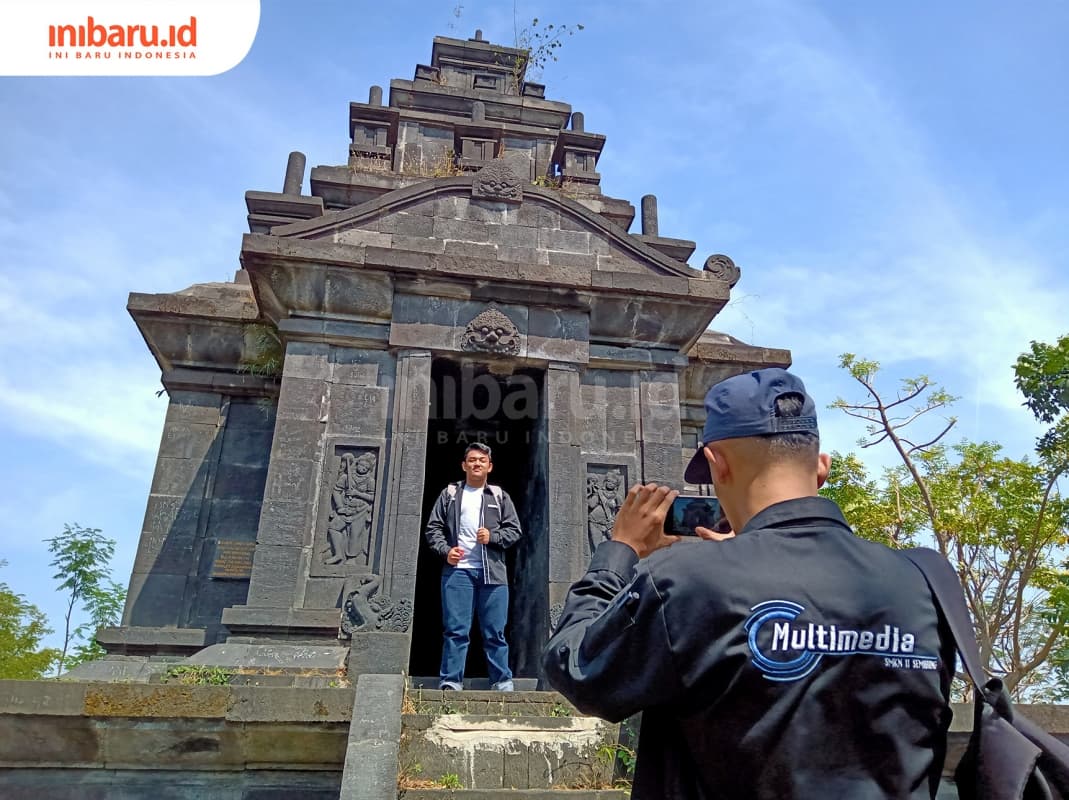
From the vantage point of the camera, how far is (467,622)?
7285mm

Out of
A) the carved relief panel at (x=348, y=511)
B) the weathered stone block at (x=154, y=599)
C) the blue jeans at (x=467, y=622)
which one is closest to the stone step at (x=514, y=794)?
the blue jeans at (x=467, y=622)

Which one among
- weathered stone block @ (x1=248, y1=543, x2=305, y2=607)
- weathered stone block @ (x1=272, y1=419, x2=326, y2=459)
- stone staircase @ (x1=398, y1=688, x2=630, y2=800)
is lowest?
stone staircase @ (x1=398, y1=688, x2=630, y2=800)

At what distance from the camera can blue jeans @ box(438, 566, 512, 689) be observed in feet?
23.1

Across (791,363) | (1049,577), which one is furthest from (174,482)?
(1049,577)

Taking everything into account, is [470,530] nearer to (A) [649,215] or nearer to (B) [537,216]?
(B) [537,216]

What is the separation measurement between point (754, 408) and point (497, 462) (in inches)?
419

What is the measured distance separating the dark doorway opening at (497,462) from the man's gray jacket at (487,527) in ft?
3.79

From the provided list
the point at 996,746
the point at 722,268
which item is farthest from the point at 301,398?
the point at 996,746

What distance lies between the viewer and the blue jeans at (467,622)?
23.1 feet

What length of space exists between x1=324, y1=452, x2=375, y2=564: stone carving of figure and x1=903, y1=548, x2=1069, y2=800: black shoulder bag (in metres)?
7.12

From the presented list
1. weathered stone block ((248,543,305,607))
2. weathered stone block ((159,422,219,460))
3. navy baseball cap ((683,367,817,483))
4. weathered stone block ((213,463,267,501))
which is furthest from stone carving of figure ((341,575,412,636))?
Answer: navy baseball cap ((683,367,817,483))

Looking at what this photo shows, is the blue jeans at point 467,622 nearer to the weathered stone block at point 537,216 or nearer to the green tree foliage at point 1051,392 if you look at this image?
the weathered stone block at point 537,216

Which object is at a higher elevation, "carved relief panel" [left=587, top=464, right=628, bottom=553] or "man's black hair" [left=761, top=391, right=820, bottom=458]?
"carved relief panel" [left=587, top=464, right=628, bottom=553]

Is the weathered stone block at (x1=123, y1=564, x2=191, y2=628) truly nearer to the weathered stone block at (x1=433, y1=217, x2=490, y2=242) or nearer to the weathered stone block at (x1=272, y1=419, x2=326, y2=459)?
the weathered stone block at (x1=272, y1=419, x2=326, y2=459)
